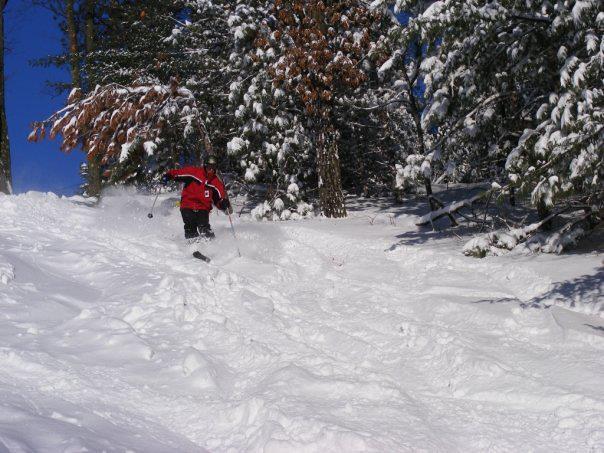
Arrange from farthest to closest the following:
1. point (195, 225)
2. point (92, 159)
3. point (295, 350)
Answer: point (92, 159), point (195, 225), point (295, 350)

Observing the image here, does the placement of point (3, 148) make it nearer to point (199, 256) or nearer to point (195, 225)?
point (195, 225)

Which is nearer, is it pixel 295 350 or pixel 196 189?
pixel 295 350

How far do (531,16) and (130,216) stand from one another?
8.78 metres

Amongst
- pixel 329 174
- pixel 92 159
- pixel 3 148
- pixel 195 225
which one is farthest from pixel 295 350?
pixel 92 159

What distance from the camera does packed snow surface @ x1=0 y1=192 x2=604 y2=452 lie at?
3.49 meters

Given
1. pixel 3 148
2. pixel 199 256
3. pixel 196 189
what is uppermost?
pixel 3 148

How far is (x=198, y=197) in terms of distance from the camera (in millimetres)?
9789

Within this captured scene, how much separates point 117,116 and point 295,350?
9622mm

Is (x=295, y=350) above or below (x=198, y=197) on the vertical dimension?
below

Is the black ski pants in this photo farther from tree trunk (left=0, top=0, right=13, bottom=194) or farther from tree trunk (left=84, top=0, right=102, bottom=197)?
tree trunk (left=84, top=0, right=102, bottom=197)

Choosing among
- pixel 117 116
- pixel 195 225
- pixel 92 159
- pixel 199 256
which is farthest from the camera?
pixel 92 159

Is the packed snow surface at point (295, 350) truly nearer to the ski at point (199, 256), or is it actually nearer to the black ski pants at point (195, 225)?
the ski at point (199, 256)

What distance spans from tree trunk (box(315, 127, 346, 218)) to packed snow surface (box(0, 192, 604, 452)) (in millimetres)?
3709

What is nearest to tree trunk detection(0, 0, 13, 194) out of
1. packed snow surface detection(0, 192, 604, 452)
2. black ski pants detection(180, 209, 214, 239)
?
packed snow surface detection(0, 192, 604, 452)
